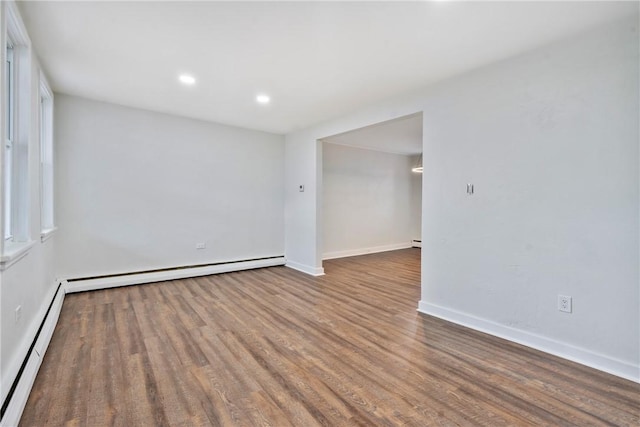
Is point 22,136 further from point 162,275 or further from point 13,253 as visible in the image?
point 162,275

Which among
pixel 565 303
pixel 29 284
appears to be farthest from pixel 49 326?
pixel 565 303

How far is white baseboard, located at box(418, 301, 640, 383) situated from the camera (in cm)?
206

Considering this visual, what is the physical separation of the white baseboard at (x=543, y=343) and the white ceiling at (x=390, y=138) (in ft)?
9.17

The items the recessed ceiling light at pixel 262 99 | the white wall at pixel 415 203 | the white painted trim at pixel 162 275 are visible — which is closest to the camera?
the recessed ceiling light at pixel 262 99

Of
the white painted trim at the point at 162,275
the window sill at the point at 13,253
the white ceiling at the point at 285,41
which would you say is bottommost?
the white painted trim at the point at 162,275

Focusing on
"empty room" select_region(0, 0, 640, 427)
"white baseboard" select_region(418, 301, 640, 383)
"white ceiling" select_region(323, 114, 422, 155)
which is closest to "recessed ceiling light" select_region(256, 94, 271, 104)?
"empty room" select_region(0, 0, 640, 427)

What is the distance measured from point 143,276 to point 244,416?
3459mm

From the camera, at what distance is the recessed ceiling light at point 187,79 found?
3.11m

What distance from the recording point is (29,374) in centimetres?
190

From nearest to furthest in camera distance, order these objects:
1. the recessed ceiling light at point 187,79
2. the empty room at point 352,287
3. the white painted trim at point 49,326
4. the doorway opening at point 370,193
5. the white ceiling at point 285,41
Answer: the empty room at point 352,287
the white ceiling at point 285,41
the white painted trim at point 49,326
the recessed ceiling light at point 187,79
the doorway opening at point 370,193

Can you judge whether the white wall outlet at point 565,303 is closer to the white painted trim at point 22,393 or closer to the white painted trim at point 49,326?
the white painted trim at point 22,393

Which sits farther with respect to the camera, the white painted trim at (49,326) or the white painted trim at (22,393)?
the white painted trim at (49,326)

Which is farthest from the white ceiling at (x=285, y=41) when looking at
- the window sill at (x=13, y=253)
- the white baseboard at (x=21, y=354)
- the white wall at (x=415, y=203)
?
the white wall at (x=415, y=203)

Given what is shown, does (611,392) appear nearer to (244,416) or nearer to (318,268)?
(244,416)
